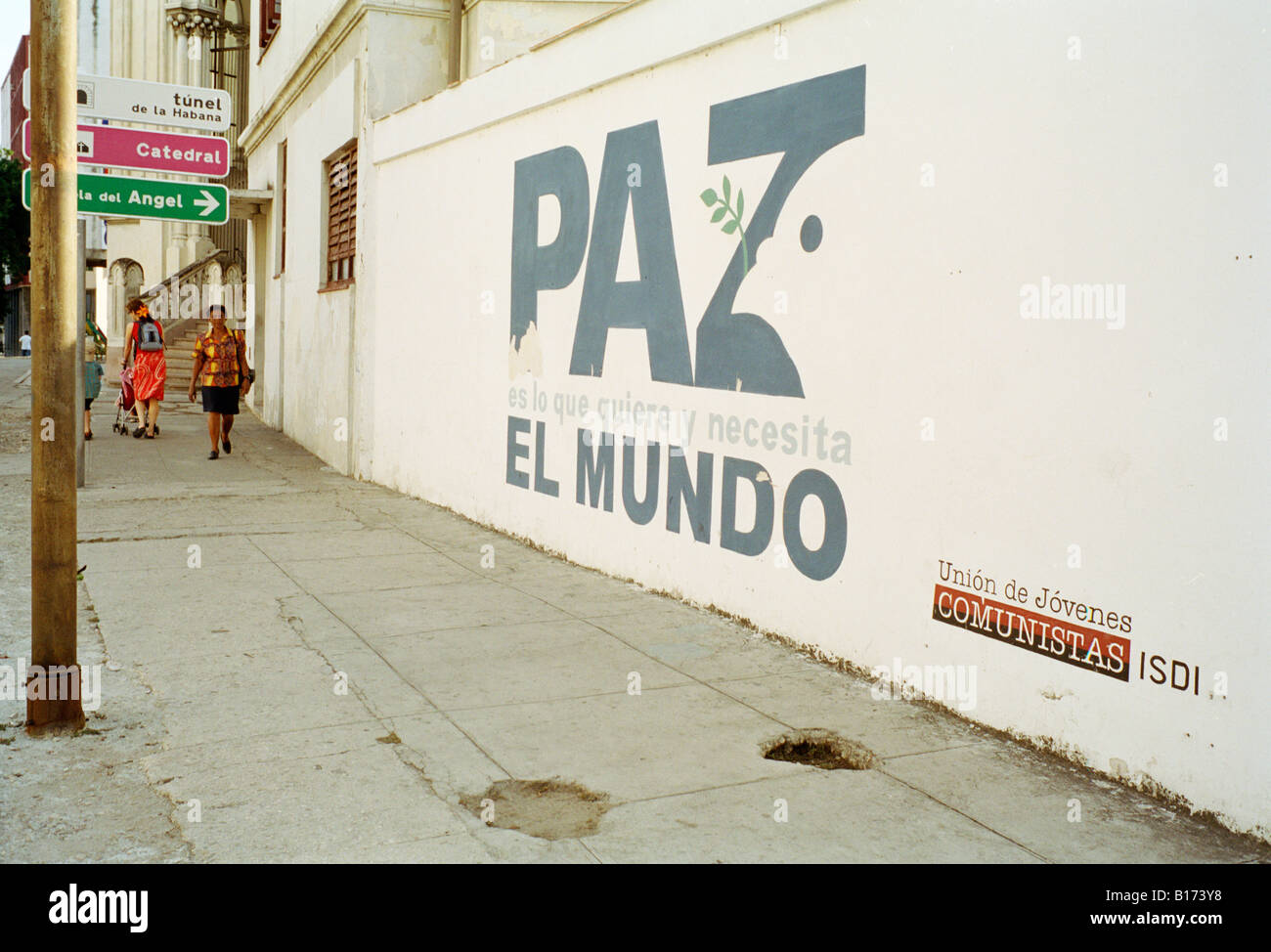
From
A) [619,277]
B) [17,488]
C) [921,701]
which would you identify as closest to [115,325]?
[17,488]

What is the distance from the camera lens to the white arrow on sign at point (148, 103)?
9.19m

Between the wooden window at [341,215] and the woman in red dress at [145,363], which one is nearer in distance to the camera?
the wooden window at [341,215]

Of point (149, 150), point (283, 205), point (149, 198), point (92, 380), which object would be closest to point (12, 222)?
point (283, 205)

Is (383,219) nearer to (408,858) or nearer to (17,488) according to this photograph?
(17,488)

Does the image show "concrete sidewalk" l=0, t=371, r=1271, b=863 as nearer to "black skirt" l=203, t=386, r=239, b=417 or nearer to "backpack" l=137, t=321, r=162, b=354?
"black skirt" l=203, t=386, r=239, b=417

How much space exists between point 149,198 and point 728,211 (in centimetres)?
584

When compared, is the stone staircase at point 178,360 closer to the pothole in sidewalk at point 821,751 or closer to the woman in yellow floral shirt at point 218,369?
the woman in yellow floral shirt at point 218,369

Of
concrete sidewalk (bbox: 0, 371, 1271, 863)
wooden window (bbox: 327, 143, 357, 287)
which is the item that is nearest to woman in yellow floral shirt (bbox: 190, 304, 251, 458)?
wooden window (bbox: 327, 143, 357, 287)

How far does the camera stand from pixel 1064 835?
3.58 metres

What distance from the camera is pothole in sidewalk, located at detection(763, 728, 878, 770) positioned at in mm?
4215

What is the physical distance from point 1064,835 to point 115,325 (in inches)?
1428

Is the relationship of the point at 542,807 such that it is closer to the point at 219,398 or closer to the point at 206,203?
the point at 206,203

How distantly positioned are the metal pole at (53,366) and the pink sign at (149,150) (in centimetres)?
513

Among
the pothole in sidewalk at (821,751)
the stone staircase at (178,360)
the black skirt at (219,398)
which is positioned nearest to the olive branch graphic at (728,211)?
the pothole in sidewalk at (821,751)
